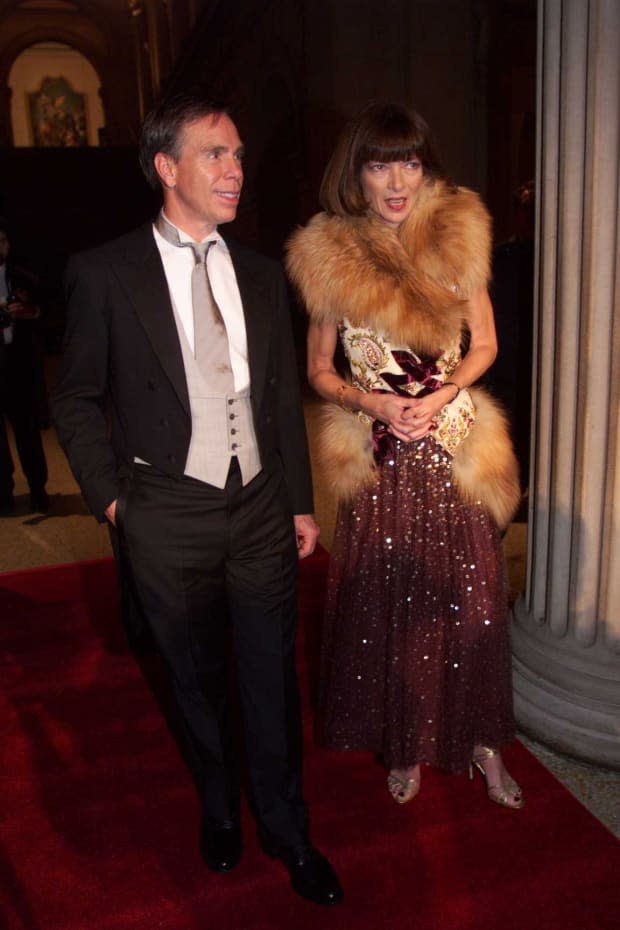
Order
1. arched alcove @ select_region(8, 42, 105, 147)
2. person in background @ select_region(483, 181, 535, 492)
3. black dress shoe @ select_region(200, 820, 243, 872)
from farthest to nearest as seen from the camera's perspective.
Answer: arched alcove @ select_region(8, 42, 105, 147)
person in background @ select_region(483, 181, 535, 492)
black dress shoe @ select_region(200, 820, 243, 872)

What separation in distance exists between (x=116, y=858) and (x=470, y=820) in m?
0.96

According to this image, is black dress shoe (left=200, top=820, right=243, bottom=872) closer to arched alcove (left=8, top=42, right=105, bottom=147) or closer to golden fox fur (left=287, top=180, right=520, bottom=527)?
golden fox fur (left=287, top=180, right=520, bottom=527)

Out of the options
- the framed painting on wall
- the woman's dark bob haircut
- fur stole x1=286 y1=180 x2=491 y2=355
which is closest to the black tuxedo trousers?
fur stole x1=286 y1=180 x2=491 y2=355

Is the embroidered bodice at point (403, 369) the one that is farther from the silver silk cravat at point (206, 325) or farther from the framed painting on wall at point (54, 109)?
the framed painting on wall at point (54, 109)

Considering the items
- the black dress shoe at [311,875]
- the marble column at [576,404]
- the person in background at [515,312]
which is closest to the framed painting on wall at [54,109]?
the person in background at [515,312]

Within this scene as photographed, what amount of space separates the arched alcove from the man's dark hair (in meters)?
25.7

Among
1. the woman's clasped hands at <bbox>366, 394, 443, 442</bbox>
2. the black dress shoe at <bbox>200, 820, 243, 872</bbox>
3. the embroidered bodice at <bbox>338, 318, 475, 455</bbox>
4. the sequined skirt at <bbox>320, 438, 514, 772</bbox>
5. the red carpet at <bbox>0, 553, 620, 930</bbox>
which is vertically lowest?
the red carpet at <bbox>0, 553, 620, 930</bbox>

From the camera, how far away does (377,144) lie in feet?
6.73

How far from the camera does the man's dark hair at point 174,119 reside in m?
1.81

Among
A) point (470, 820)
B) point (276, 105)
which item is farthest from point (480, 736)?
point (276, 105)

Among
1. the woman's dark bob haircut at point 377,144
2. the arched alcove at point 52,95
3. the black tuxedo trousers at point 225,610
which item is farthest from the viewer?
the arched alcove at point 52,95

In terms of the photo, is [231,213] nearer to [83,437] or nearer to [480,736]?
[83,437]

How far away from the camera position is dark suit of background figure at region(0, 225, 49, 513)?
5062mm

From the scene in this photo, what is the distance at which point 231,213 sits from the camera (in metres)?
1.87
